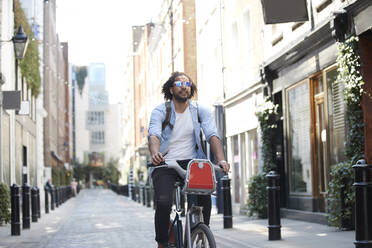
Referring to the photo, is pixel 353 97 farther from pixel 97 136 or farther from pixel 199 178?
pixel 97 136

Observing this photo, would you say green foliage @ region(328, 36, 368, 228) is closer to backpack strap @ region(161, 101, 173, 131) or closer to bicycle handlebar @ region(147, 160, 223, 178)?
backpack strap @ region(161, 101, 173, 131)

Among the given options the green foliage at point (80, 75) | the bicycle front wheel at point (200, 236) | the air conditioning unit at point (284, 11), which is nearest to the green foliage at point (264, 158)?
the air conditioning unit at point (284, 11)

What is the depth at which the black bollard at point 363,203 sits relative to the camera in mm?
7234

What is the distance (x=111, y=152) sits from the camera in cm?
14000

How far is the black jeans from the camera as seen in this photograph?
5902mm

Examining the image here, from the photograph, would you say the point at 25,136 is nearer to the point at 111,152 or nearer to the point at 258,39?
the point at 258,39

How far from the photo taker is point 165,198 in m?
5.91

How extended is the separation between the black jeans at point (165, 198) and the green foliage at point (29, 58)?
1912 cm

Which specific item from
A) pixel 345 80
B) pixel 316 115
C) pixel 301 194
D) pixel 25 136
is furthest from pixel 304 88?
pixel 25 136

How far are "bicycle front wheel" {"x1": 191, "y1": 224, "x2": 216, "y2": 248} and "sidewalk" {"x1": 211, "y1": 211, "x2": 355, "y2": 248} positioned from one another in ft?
12.1

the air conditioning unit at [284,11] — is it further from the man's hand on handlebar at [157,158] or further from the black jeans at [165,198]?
the man's hand on handlebar at [157,158]

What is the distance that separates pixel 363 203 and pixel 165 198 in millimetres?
2388

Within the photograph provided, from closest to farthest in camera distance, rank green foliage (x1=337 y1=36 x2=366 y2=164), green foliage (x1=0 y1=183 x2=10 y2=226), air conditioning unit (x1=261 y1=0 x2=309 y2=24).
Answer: green foliage (x1=337 y1=36 x2=366 y2=164)
air conditioning unit (x1=261 y1=0 x2=309 y2=24)
green foliage (x1=0 y1=183 x2=10 y2=226)

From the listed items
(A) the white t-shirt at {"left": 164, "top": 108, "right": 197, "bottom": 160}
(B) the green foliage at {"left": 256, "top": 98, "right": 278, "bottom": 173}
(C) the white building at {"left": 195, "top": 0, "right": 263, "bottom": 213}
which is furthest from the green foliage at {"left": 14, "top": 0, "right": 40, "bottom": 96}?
(A) the white t-shirt at {"left": 164, "top": 108, "right": 197, "bottom": 160}
